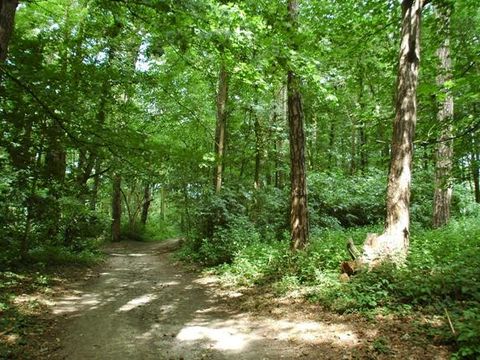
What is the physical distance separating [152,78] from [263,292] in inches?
312

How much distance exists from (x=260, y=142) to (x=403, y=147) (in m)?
11.5

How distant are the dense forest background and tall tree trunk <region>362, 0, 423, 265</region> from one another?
39 cm

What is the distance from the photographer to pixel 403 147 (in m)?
7.35

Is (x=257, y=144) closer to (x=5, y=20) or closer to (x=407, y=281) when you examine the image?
(x=407, y=281)

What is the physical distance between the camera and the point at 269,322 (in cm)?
689

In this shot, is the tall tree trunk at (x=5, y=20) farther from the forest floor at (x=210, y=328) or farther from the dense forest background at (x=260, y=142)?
the forest floor at (x=210, y=328)

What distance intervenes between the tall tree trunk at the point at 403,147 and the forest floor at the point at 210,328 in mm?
1864

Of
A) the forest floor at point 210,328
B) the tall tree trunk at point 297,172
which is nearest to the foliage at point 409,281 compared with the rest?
the forest floor at point 210,328

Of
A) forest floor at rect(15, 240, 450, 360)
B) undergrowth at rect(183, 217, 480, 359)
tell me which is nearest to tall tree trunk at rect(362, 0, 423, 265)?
undergrowth at rect(183, 217, 480, 359)

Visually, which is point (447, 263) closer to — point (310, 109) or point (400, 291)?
point (400, 291)

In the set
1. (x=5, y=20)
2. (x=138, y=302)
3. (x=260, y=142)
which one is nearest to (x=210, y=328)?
(x=138, y=302)

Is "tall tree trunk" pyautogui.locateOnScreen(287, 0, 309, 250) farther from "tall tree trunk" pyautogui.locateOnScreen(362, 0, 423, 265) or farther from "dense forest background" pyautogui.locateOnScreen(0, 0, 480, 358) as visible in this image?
"tall tree trunk" pyautogui.locateOnScreen(362, 0, 423, 265)

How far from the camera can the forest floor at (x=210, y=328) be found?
5.39 m

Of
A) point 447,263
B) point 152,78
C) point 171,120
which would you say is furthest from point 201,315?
point 171,120
